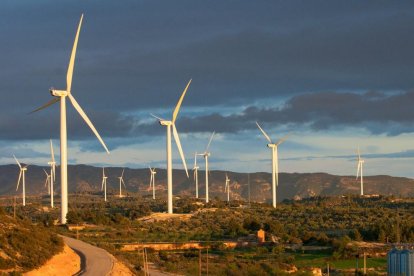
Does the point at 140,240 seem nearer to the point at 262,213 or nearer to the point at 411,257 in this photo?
the point at 411,257

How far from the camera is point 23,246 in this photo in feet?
175

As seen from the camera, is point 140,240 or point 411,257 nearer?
point 411,257

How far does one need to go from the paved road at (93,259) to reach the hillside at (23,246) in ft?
6.13

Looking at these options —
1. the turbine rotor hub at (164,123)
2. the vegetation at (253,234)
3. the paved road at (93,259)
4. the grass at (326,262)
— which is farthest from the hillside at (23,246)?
the turbine rotor hub at (164,123)

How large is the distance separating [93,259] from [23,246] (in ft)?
20.9

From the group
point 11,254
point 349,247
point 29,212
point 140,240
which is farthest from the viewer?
point 29,212

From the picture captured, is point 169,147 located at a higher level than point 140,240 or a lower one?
higher

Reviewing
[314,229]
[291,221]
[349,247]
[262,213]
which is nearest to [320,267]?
[349,247]

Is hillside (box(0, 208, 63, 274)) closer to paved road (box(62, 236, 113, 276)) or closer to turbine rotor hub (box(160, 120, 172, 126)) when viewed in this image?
paved road (box(62, 236, 113, 276))

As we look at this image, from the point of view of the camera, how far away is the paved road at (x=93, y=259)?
53.8 metres

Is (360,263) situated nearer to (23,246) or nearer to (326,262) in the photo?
(326,262)

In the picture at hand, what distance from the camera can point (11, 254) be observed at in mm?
51312

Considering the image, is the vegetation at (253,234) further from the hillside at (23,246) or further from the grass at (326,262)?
the hillside at (23,246)

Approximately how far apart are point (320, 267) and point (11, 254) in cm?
2746
